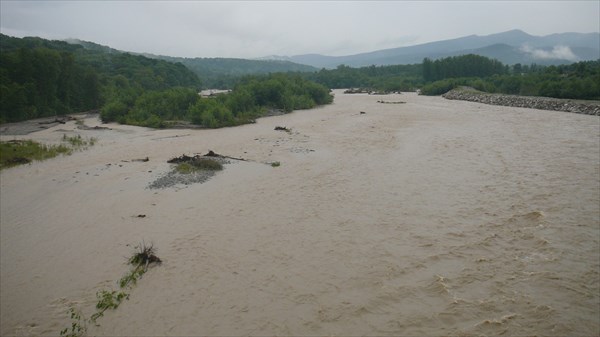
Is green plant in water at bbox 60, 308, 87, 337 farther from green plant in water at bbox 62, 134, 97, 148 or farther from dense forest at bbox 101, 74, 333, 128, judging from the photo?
dense forest at bbox 101, 74, 333, 128

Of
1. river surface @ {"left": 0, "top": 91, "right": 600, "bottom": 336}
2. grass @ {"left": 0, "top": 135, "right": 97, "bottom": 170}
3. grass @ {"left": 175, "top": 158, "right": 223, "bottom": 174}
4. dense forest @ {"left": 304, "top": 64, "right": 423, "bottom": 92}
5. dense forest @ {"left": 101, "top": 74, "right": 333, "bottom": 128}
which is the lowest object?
river surface @ {"left": 0, "top": 91, "right": 600, "bottom": 336}

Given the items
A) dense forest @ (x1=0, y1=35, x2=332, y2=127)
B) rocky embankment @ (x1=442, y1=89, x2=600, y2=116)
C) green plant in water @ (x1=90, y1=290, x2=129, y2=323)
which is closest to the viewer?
green plant in water @ (x1=90, y1=290, x2=129, y2=323)

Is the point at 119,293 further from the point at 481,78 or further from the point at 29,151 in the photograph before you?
the point at 481,78

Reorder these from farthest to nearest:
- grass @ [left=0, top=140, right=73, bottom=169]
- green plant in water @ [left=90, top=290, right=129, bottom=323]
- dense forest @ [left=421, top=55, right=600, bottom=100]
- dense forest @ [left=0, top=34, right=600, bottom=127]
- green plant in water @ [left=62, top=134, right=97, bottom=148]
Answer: dense forest @ [left=421, top=55, right=600, bottom=100]
dense forest @ [left=0, top=34, right=600, bottom=127]
green plant in water @ [left=62, top=134, right=97, bottom=148]
grass @ [left=0, top=140, right=73, bottom=169]
green plant in water @ [left=90, top=290, right=129, bottom=323]

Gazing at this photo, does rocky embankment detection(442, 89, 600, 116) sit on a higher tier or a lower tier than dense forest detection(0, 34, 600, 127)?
lower

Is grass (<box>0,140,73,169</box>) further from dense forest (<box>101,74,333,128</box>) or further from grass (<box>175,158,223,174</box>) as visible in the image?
dense forest (<box>101,74,333,128</box>)

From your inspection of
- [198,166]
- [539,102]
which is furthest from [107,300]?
[539,102]

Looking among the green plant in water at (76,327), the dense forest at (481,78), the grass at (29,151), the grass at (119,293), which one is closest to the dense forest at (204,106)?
the grass at (29,151)

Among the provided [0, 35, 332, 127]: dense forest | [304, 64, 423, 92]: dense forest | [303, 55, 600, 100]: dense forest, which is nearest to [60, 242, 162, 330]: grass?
[0, 35, 332, 127]: dense forest

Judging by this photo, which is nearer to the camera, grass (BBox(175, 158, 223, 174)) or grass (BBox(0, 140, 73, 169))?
grass (BBox(175, 158, 223, 174))
